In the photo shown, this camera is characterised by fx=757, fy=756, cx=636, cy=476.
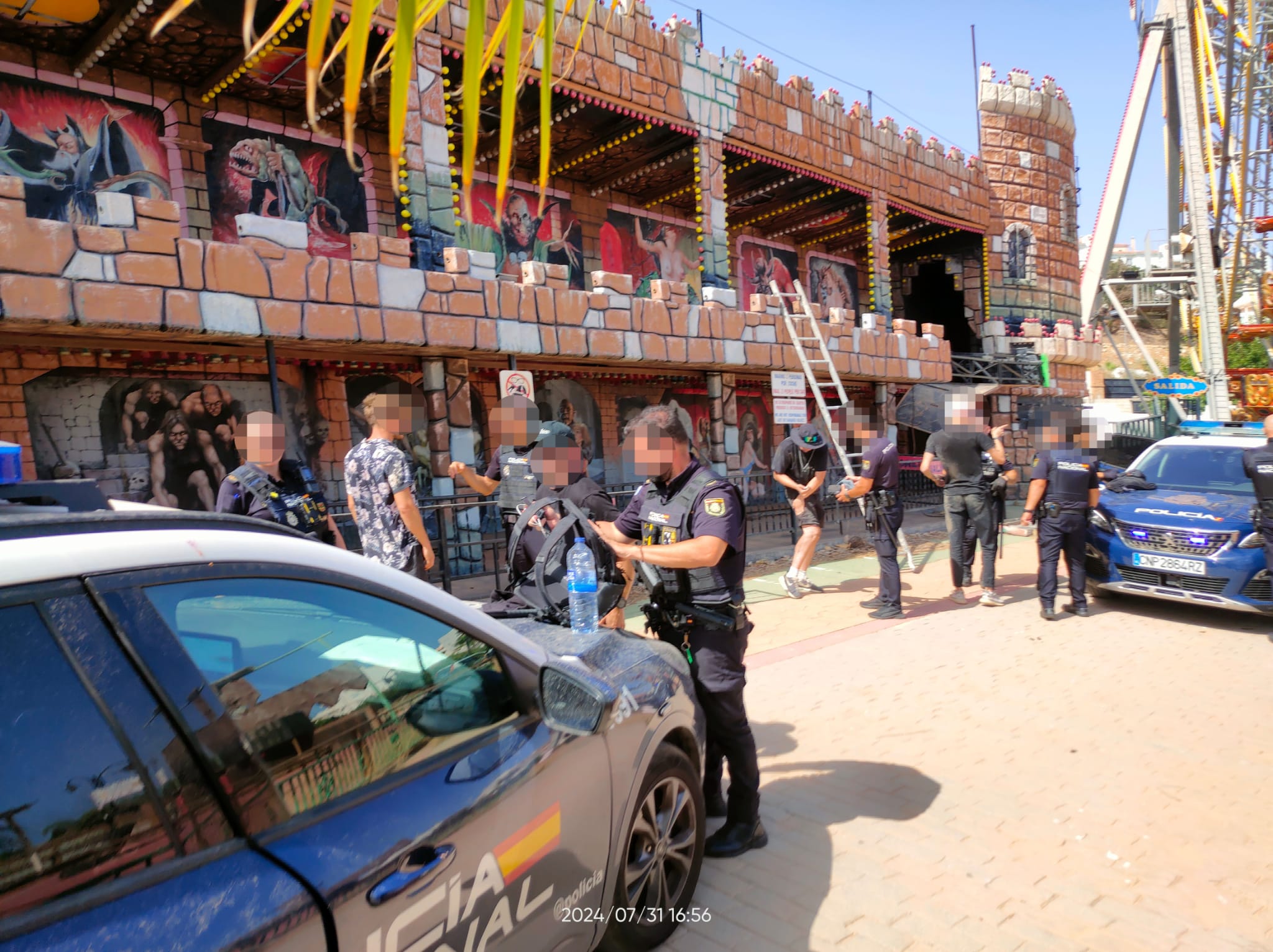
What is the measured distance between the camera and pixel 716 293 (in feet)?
39.3

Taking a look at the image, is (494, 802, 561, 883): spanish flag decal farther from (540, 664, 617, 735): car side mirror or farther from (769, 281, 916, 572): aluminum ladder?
(769, 281, 916, 572): aluminum ladder

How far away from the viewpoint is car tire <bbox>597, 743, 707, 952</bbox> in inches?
94.3

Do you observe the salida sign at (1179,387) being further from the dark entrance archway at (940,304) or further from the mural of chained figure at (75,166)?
the mural of chained figure at (75,166)

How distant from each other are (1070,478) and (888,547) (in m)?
1.71

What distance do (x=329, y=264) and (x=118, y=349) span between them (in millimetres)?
2904

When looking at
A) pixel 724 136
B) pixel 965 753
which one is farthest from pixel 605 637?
pixel 724 136

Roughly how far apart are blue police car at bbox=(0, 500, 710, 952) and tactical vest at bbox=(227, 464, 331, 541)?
8.12 ft

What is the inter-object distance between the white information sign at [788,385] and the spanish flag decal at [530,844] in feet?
30.5

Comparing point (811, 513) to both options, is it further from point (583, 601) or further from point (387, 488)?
point (583, 601)

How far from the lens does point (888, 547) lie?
7.29 meters

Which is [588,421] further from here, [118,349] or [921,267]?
[921,267]

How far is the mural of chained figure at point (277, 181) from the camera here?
1030 centimetres

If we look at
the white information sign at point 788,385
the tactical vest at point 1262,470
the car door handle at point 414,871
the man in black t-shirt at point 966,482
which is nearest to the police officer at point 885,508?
the man in black t-shirt at point 966,482

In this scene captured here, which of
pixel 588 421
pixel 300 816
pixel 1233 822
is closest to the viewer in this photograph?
pixel 300 816
